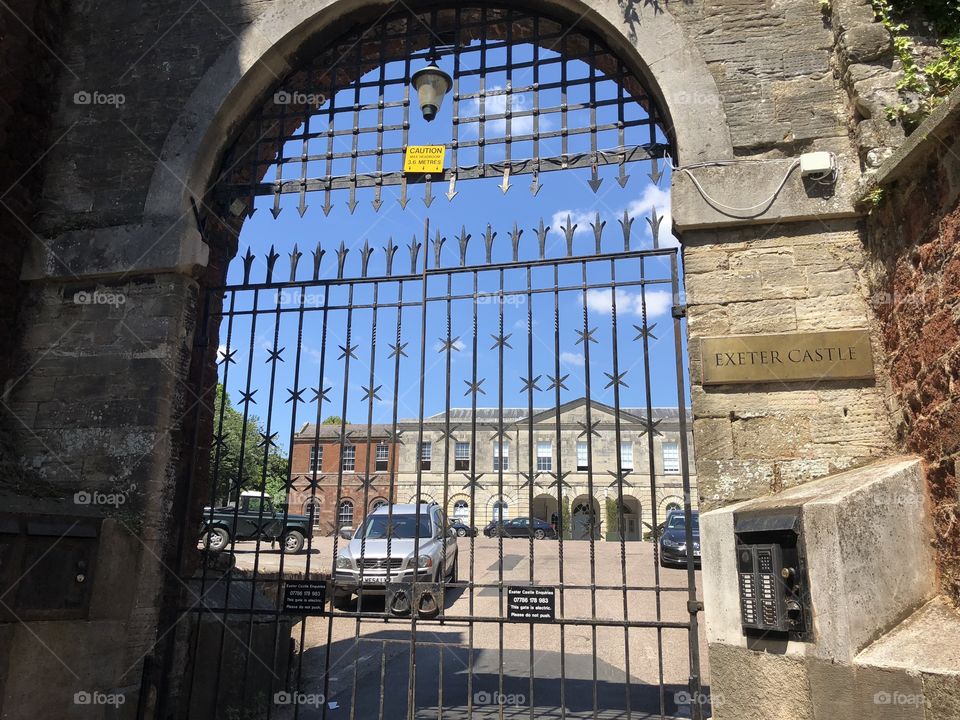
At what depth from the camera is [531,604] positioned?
4195 mm

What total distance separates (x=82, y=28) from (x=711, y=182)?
17.2 feet

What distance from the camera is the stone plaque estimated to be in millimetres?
3777

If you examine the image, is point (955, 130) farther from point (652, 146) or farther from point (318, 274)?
point (318, 274)

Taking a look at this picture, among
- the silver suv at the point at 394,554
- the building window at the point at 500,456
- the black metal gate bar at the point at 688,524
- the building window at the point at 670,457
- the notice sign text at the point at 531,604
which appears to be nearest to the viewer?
the black metal gate bar at the point at 688,524

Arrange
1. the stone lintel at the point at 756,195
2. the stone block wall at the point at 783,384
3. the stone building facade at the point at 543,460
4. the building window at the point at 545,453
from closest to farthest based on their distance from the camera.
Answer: the stone block wall at the point at 783,384
the stone lintel at the point at 756,195
the stone building facade at the point at 543,460
the building window at the point at 545,453

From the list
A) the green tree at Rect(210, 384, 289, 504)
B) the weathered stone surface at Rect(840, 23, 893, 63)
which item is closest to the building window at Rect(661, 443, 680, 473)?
the green tree at Rect(210, 384, 289, 504)

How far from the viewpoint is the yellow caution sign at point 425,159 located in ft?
16.7

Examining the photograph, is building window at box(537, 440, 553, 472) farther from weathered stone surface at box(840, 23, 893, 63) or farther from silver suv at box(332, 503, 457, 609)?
weathered stone surface at box(840, 23, 893, 63)

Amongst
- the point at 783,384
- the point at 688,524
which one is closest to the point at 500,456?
the point at 688,524

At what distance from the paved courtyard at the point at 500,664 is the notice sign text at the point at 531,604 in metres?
0.09

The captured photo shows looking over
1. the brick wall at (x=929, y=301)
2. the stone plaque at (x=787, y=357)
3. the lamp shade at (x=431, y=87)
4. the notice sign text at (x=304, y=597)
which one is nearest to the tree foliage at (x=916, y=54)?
the brick wall at (x=929, y=301)

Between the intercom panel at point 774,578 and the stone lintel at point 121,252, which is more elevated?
the stone lintel at point 121,252

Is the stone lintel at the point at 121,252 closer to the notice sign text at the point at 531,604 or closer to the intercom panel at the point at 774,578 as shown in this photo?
the notice sign text at the point at 531,604

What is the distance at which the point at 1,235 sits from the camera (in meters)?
5.09
